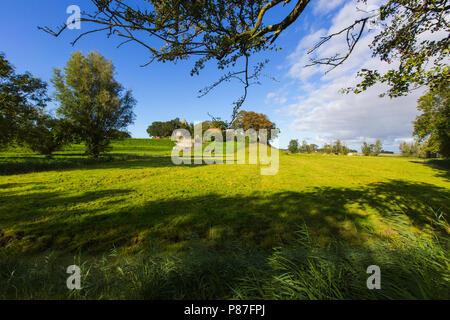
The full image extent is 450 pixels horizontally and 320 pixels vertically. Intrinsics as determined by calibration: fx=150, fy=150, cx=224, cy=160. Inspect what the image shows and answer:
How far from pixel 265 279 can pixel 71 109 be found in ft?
80.3

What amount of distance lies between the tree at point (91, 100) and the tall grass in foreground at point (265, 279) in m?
21.2

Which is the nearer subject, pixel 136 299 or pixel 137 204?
pixel 136 299

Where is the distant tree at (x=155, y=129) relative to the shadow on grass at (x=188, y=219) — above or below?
above

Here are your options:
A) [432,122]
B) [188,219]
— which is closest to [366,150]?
[432,122]

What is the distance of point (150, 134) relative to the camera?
100 metres

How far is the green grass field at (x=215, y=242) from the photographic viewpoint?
185cm

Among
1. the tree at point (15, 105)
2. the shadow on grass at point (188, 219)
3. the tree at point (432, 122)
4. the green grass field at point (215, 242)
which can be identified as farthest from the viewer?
the tree at point (432, 122)

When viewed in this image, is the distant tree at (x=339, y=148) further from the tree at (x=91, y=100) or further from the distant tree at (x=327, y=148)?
the tree at (x=91, y=100)

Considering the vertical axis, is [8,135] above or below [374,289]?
above

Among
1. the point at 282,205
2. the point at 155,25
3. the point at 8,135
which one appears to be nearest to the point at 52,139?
the point at 8,135

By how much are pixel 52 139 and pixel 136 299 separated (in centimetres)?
2476

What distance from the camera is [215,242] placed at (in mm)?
3846

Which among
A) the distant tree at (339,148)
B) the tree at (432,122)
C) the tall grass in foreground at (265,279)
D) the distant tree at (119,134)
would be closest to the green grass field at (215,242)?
the tall grass in foreground at (265,279)
